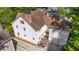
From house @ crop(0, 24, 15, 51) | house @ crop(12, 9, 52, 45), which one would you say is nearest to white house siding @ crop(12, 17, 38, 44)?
house @ crop(12, 9, 52, 45)

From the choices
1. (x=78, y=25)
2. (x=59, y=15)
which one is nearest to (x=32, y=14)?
(x=59, y=15)

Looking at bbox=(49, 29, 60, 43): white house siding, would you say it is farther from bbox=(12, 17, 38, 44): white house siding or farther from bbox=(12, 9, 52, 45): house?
Answer: bbox=(12, 17, 38, 44): white house siding

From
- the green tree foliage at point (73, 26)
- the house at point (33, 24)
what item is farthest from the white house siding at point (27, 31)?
the green tree foliage at point (73, 26)

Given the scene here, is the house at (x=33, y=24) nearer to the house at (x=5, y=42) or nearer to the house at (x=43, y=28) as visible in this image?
the house at (x=43, y=28)

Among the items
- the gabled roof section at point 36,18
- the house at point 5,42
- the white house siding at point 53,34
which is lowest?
the house at point 5,42

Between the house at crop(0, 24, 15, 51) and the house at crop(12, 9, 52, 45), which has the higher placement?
the house at crop(12, 9, 52, 45)

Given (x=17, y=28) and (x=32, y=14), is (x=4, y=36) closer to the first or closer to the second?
(x=17, y=28)
